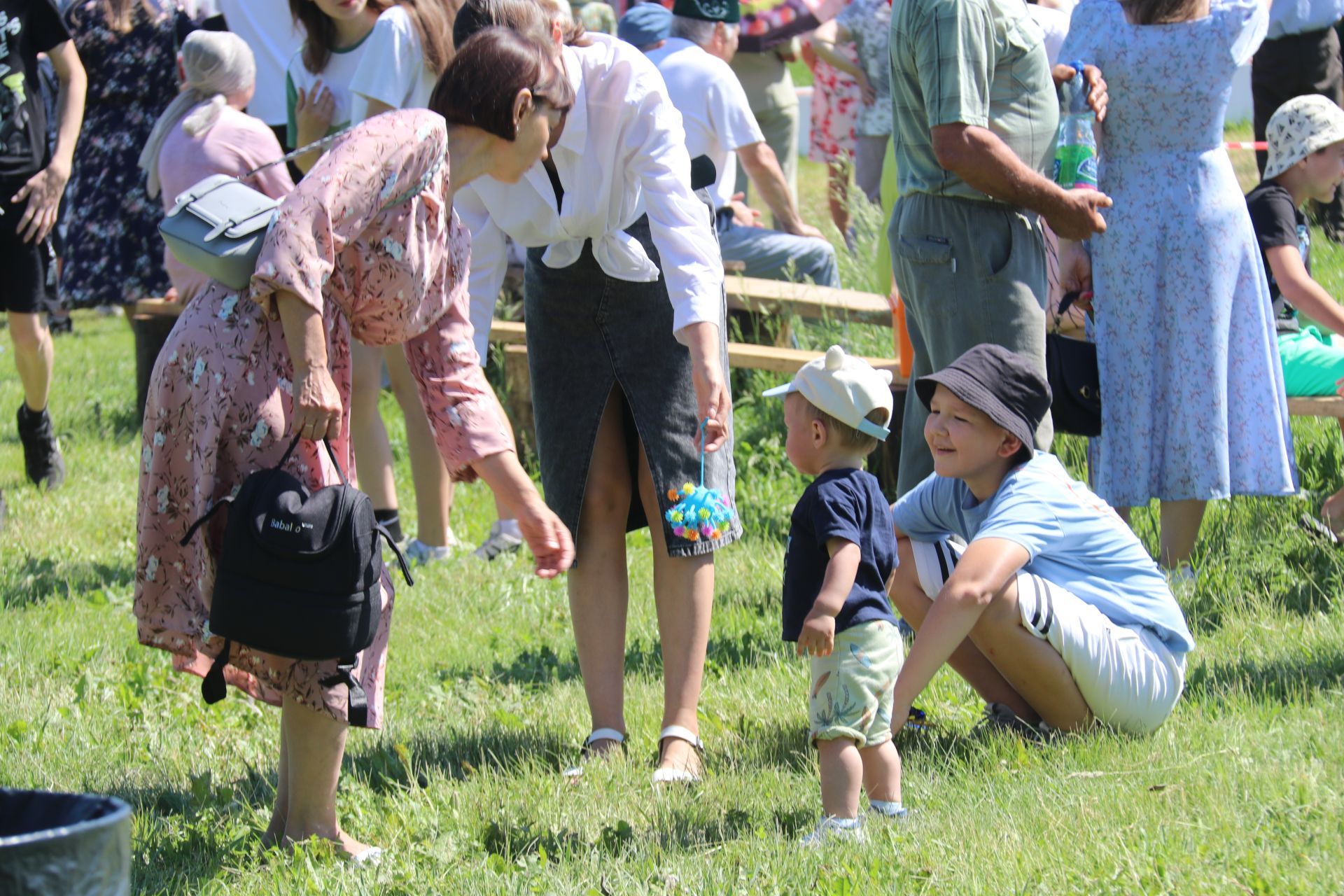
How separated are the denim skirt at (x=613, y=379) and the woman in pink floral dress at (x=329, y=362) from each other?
1.97 feet

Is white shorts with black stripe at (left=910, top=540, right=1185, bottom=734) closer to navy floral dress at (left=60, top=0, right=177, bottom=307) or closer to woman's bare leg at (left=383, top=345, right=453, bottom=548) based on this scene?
woman's bare leg at (left=383, top=345, right=453, bottom=548)

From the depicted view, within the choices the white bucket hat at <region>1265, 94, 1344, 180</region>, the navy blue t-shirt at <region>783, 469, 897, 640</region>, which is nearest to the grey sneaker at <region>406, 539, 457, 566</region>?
the navy blue t-shirt at <region>783, 469, 897, 640</region>

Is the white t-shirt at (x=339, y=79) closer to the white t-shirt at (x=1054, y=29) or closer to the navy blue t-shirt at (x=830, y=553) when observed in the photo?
the white t-shirt at (x=1054, y=29)

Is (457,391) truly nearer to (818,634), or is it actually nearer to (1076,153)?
(818,634)

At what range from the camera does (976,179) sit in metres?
4.15

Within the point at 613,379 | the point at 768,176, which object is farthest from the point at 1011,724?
the point at 768,176

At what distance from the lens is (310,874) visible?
10.1ft

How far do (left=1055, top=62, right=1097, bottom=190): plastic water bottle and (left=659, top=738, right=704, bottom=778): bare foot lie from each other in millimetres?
2039

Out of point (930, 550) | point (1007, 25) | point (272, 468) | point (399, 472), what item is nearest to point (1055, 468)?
point (930, 550)

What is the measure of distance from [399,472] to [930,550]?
402 centimetres

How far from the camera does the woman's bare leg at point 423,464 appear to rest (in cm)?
589

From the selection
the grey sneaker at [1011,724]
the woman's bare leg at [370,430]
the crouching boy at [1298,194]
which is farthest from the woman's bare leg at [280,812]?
the crouching boy at [1298,194]

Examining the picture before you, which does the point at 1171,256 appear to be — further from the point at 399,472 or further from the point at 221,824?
the point at 399,472

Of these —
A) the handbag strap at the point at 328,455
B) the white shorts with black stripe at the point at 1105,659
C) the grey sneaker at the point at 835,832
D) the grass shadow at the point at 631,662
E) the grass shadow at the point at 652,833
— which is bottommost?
the grass shadow at the point at 631,662
